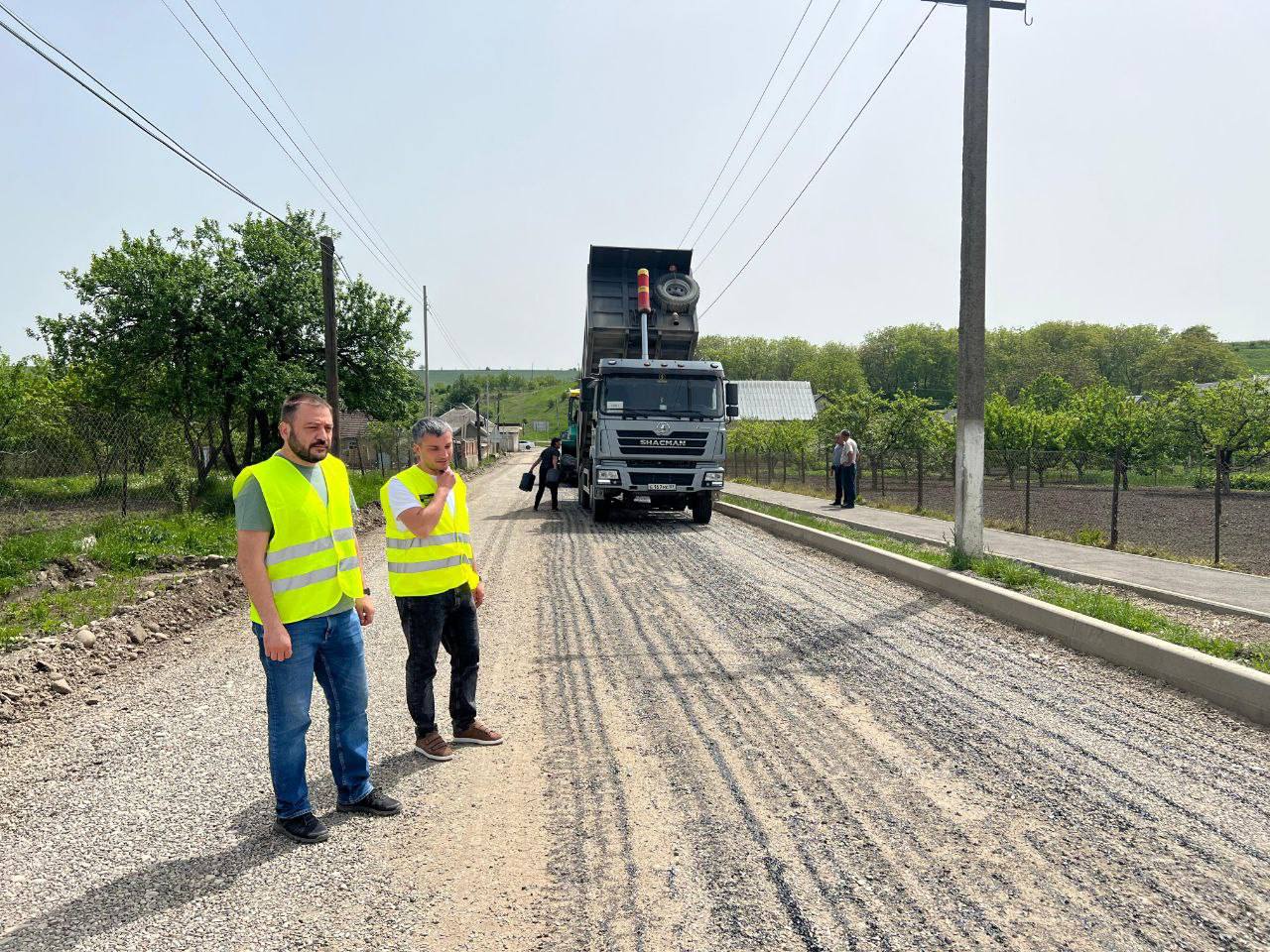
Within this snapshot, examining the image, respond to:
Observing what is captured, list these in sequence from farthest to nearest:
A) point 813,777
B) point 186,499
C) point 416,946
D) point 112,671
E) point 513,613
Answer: point 186,499 < point 513,613 < point 112,671 < point 813,777 < point 416,946

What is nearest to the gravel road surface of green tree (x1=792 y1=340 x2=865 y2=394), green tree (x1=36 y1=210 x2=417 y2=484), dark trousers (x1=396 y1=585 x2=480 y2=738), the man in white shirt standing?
dark trousers (x1=396 y1=585 x2=480 y2=738)

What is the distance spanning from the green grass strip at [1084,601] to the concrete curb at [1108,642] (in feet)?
0.60

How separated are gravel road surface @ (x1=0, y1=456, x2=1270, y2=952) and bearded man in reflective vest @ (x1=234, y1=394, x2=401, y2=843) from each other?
0.30 metres

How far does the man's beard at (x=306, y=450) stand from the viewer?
3.49m

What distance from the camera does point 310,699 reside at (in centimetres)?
350

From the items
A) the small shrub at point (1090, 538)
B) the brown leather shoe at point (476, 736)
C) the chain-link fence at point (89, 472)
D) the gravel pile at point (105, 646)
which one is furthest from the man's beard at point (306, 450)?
the chain-link fence at point (89, 472)

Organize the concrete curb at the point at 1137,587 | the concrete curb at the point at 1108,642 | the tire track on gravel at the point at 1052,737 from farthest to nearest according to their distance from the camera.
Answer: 1. the concrete curb at the point at 1137,587
2. the concrete curb at the point at 1108,642
3. the tire track on gravel at the point at 1052,737

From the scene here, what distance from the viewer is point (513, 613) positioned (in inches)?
315

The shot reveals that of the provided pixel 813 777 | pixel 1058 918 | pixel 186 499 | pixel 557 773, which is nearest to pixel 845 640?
pixel 813 777

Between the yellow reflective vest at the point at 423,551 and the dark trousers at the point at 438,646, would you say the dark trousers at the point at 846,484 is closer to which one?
the dark trousers at the point at 438,646

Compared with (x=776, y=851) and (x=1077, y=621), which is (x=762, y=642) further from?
(x=776, y=851)

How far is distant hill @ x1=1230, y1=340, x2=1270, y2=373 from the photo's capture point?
11600cm

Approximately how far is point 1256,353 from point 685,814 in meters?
160

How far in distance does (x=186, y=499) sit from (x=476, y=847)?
59.1 ft
